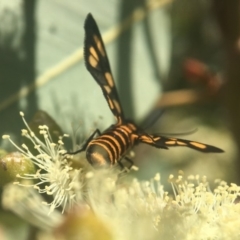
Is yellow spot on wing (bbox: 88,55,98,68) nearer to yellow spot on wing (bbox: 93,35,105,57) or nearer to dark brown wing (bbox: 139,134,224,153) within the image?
yellow spot on wing (bbox: 93,35,105,57)

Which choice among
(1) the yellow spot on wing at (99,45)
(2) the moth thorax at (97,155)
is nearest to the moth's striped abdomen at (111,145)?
(2) the moth thorax at (97,155)

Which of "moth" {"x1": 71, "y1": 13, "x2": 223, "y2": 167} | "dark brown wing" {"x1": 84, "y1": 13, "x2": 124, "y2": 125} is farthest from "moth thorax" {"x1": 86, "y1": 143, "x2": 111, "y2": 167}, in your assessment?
"dark brown wing" {"x1": 84, "y1": 13, "x2": 124, "y2": 125}

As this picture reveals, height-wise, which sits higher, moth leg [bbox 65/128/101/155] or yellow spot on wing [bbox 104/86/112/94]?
yellow spot on wing [bbox 104/86/112/94]

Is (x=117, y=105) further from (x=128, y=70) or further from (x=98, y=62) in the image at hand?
(x=128, y=70)

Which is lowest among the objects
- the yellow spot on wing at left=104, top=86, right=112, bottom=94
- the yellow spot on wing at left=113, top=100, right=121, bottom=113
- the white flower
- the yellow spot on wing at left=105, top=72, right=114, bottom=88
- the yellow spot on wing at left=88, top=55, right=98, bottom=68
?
the white flower

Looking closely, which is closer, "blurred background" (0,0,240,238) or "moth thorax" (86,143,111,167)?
"moth thorax" (86,143,111,167)

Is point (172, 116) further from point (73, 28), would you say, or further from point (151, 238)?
point (151, 238)

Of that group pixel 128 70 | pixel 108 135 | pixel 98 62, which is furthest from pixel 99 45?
pixel 128 70
